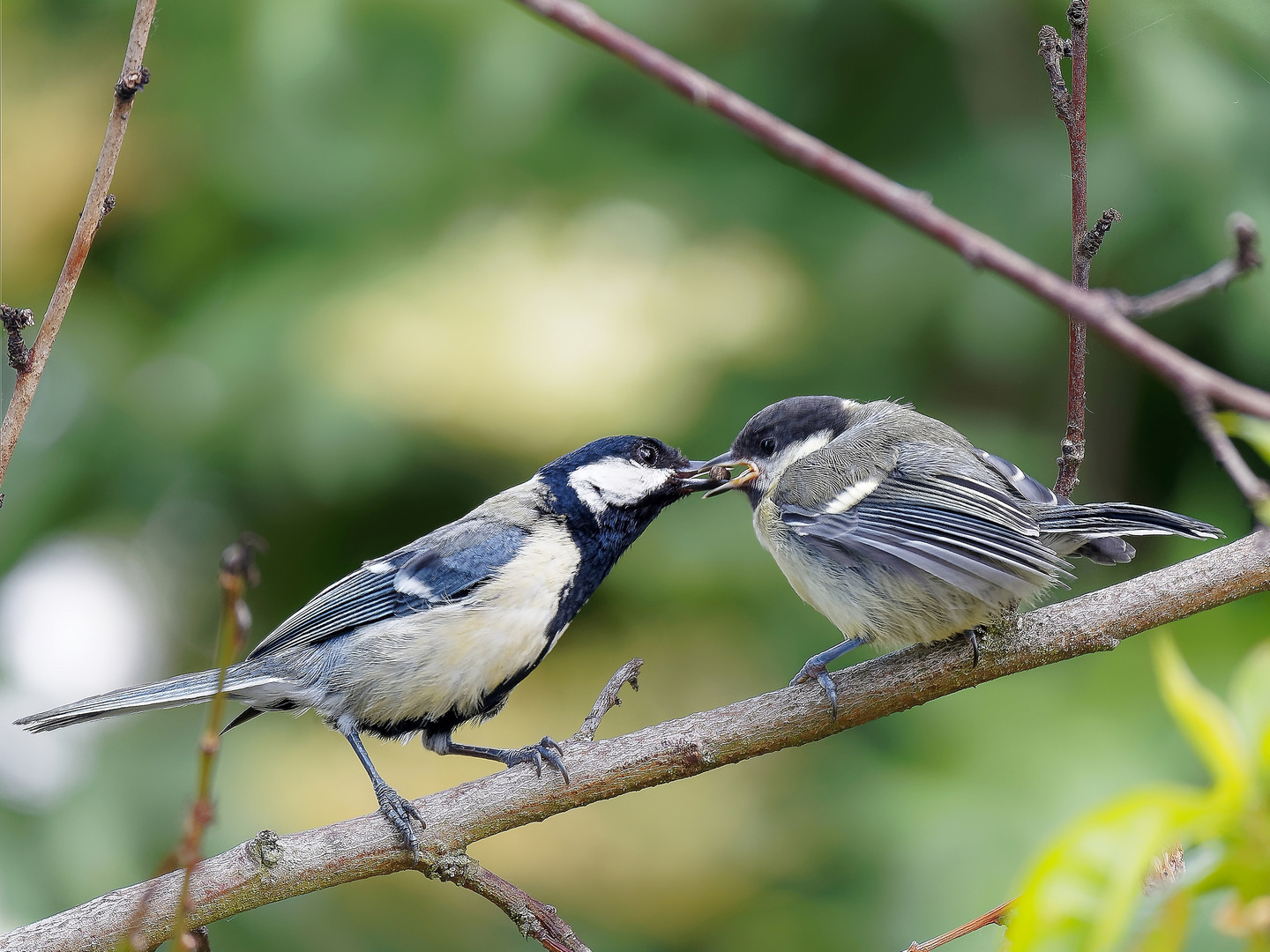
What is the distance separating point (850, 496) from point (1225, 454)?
132 cm

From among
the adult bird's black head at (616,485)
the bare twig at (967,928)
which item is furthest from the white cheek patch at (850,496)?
the bare twig at (967,928)

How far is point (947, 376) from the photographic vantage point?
3701 mm

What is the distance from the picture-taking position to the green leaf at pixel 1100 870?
53 cm

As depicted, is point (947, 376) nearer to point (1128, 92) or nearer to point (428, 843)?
point (1128, 92)

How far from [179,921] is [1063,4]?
3471 millimetres

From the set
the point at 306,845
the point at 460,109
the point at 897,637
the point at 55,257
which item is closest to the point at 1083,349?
the point at 897,637

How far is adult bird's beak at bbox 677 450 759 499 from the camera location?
2.37 meters

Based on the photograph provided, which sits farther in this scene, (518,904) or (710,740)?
(710,740)

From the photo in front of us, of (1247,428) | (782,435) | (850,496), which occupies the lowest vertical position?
(1247,428)

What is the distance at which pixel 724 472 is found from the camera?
98.4 inches

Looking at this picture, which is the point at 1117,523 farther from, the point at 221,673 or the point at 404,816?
the point at 221,673

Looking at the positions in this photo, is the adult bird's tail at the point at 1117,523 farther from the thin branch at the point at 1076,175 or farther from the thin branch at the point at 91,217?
the thin branch at the point at 91,217

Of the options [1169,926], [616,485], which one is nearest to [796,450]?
[616,485]

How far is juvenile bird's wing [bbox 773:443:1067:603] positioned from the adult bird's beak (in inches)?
10.3
